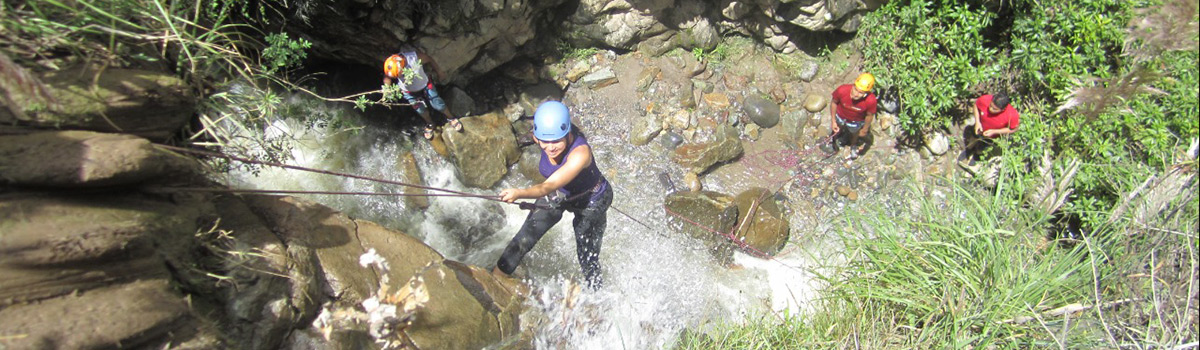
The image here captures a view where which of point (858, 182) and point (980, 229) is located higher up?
point (980, 229)

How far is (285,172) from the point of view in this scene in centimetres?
498

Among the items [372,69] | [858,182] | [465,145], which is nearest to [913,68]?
[858,182]

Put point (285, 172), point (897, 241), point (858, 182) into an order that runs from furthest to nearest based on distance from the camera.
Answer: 1. point (858, 182)
2. point (285, 172)
3. point (897, 241)

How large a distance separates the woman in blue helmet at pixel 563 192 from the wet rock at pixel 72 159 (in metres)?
1.79

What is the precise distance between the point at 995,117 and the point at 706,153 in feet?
9.57

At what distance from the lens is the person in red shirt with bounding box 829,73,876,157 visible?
5.77 m

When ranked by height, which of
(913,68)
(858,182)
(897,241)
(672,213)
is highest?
(897,241)

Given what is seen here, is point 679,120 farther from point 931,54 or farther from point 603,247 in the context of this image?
point 931,54

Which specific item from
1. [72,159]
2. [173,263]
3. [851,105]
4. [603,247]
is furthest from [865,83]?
[72,159]

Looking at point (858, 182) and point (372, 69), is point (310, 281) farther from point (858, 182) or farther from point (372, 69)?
point (858, 182)

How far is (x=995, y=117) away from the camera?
571 cm

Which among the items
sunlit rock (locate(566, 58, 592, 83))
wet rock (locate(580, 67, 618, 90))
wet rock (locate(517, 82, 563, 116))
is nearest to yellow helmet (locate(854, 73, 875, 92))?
wet rock (locate(580, 67, 618, 90))

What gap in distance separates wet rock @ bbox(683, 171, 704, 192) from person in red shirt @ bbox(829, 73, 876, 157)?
168 cm

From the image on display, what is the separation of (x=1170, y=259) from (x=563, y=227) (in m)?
4.52
